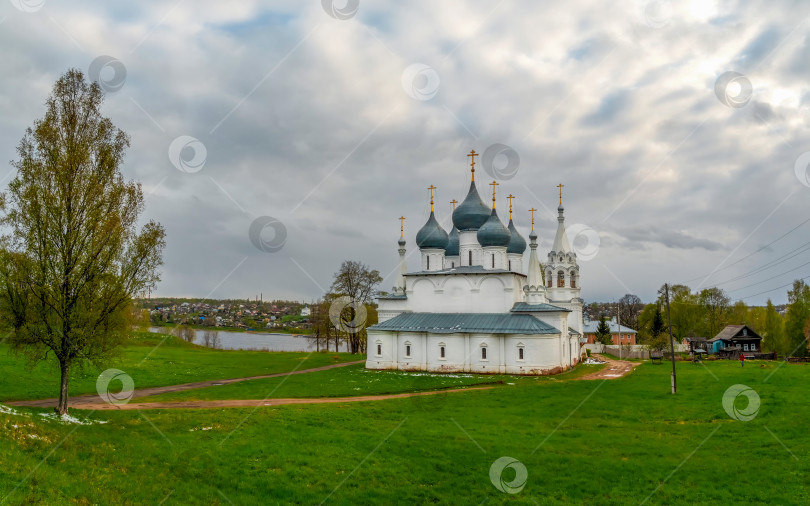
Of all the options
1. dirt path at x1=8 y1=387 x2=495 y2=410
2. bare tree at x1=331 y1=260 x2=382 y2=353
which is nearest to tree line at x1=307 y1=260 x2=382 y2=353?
bare tree at x1=331 y1=260 x2=382 y2=353

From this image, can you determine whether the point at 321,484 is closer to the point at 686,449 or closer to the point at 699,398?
the point at 686,449

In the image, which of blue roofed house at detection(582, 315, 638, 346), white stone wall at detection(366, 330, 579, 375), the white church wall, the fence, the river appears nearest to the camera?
white stone wall at detection(366, 330, 579, 375)

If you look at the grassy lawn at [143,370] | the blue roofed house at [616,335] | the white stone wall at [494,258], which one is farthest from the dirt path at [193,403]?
the blue roofed house at [616,335]

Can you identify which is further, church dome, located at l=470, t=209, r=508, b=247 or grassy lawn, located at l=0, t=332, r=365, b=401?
church dome, located at l=470, t=209, r=508, b=247

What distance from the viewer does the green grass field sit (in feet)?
40.5

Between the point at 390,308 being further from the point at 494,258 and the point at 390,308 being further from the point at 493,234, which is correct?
the point at 493,234

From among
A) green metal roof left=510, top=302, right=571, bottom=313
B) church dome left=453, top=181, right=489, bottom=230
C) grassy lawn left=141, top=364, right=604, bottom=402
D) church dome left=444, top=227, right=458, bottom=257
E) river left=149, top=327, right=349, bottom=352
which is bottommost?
river left=149, top=327, right=349, bottom=352

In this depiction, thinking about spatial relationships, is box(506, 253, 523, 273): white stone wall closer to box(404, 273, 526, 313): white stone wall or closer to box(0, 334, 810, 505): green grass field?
box(404, 273, 526, 313): white stone wall

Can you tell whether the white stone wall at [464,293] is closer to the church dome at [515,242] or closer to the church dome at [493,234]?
the church dome at [493,234]

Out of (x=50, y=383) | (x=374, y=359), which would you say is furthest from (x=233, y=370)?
(x=50, y=383)

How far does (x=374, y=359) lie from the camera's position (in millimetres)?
42781

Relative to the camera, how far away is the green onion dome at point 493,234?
4575cm

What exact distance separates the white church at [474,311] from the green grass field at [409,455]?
1639 cm

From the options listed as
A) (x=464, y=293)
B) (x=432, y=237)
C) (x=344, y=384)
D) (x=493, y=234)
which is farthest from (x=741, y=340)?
(x=344, y=384)
